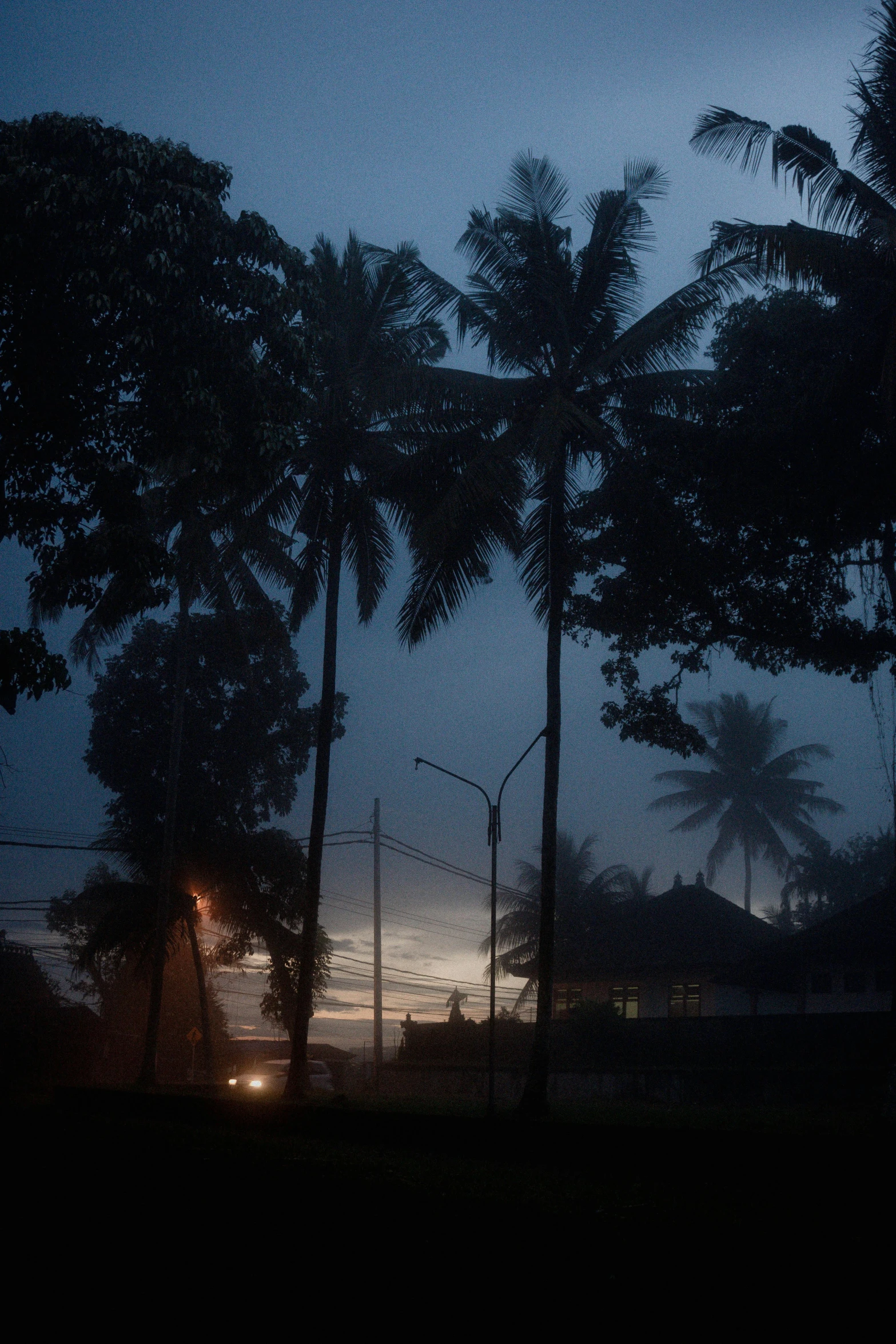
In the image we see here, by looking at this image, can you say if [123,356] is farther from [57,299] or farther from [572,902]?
[572,902]

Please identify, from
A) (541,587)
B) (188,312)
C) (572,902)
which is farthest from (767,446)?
(572,902)

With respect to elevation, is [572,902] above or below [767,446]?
below

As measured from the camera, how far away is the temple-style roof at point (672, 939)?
124 ft

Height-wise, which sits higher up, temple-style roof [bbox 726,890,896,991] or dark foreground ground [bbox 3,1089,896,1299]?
temple-style roof [bbox 726,890,896,991]

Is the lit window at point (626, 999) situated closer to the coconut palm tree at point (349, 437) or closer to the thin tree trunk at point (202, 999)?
the thin tree trunk at point (202, 999)

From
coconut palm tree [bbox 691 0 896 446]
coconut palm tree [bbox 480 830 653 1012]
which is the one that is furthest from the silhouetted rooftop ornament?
coconut palm tree [bbox 691 0 896 446]

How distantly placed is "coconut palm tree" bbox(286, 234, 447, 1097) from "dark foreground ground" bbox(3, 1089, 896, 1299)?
9.83 m

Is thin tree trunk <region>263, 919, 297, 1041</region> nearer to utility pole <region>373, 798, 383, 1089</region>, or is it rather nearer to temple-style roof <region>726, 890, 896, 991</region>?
utility pole <region>373, 798, 383, 1089</region>

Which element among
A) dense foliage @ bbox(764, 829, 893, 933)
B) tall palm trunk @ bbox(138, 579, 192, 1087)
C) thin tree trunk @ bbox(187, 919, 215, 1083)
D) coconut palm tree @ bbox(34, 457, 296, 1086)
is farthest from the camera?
dense foliage @ bbox(764, 829, 893, 933)

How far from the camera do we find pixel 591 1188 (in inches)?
443

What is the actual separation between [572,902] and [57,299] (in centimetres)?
4290

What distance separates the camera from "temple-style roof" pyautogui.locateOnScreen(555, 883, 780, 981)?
1485 inches

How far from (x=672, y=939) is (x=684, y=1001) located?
2252 mm

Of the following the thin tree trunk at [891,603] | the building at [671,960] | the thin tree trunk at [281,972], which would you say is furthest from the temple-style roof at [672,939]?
the thin tree trunk at [891,603]
